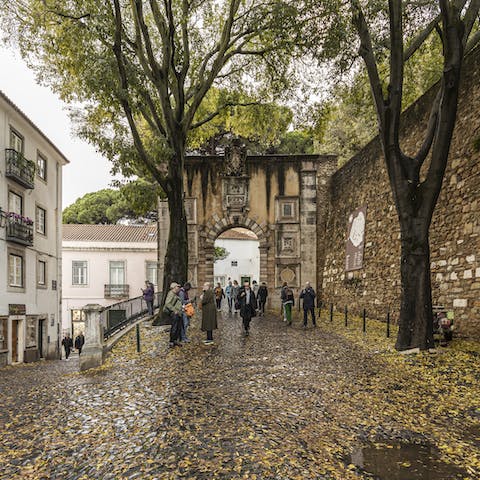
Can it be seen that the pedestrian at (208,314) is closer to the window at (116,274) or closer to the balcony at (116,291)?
the balcony at (116,291)

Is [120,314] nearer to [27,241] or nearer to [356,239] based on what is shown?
[27,241]

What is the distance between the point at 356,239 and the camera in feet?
65.5

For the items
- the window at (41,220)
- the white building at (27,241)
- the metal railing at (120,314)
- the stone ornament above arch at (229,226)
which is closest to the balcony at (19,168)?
the white building at (27,241)

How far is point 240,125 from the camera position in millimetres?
Answer: 20250

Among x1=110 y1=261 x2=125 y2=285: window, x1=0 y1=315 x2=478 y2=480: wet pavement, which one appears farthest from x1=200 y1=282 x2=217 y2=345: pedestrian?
x1=110 y1=261 x2=125 y2=285: window

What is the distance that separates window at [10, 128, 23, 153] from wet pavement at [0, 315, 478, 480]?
45.6 feet

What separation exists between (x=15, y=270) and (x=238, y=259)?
2770 cm

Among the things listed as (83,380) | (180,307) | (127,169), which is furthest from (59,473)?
(127,169)

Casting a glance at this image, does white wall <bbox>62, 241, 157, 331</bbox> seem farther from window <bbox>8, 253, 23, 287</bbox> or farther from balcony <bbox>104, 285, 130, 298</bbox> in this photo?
window <bbox>8, 253, 23, 287</bbox>

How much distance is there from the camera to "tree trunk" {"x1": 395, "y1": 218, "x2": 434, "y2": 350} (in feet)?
32.8

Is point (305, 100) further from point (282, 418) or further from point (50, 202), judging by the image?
point (50, 202)

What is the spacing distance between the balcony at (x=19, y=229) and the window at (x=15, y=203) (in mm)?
597

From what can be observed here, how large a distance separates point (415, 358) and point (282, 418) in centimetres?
452

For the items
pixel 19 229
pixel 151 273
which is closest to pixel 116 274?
pixel 151 273
